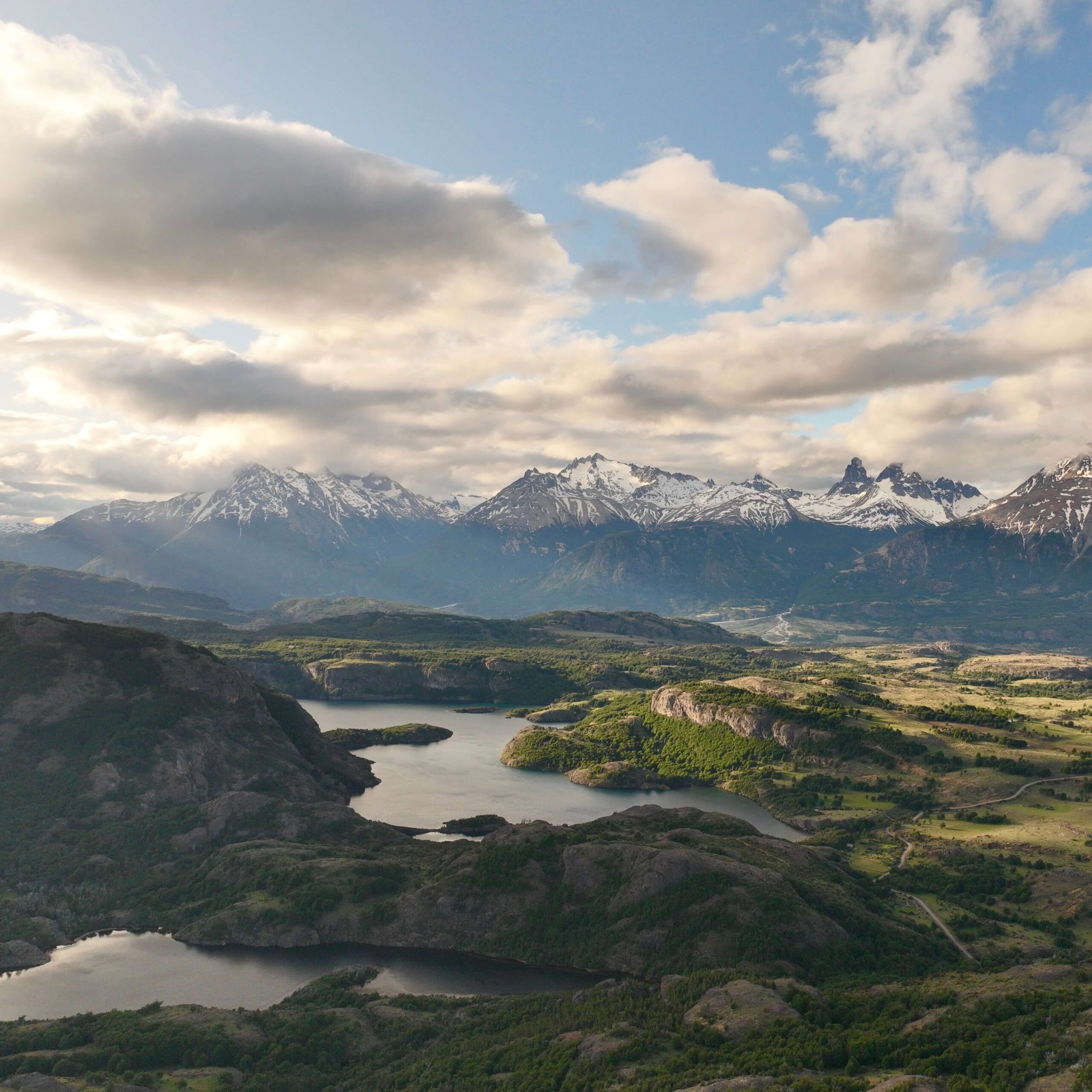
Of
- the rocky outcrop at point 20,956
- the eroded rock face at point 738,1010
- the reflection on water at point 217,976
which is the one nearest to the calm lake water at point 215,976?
the reflection on water at point 217,976

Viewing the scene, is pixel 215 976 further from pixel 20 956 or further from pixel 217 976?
pixel 20 956

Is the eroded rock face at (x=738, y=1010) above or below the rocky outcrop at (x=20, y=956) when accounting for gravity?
above

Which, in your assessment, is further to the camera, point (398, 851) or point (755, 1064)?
point (398, 851)

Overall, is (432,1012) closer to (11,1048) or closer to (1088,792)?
(11,1048)

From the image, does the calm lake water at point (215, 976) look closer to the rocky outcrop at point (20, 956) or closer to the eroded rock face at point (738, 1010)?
the rocky outcrop at point (20, 956)

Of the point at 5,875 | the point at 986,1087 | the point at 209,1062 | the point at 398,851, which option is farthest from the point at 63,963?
the point at 986,1087

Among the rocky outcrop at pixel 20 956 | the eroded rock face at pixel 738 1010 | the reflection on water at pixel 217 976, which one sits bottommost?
the reflection on water at pixel 217 976

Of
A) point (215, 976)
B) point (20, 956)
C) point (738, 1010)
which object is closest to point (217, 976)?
point (215, 976)
